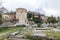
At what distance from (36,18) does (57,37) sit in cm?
99

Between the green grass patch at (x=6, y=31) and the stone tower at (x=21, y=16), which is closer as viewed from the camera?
the green grass patch at (x=6, y=31)

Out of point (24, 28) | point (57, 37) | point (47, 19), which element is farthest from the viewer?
point (47, 19)

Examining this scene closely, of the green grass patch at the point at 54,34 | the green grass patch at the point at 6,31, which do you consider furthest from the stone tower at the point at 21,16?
the green grass patch at the point at 54,34

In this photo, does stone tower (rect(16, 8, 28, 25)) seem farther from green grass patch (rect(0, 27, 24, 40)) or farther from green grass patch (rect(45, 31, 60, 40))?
green grass patch (rect(45, 31, 60, 40))

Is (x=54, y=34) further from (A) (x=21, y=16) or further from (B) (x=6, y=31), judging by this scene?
(B) (x=6, y=31)

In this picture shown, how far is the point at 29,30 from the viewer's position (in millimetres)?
4438

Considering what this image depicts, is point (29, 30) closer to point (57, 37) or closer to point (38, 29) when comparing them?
point (38, 29)

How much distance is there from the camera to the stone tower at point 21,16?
4586mm

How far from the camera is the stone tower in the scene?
181 inches

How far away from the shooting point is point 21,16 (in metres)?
4.61

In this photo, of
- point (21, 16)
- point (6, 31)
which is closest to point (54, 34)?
point (21, 16)

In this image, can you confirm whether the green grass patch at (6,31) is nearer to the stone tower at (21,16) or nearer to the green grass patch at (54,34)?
the stone tower at (21,16)

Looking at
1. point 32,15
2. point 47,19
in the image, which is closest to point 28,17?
point 32,15

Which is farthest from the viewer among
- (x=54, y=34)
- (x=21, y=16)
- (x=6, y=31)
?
(x=21, y=16)
